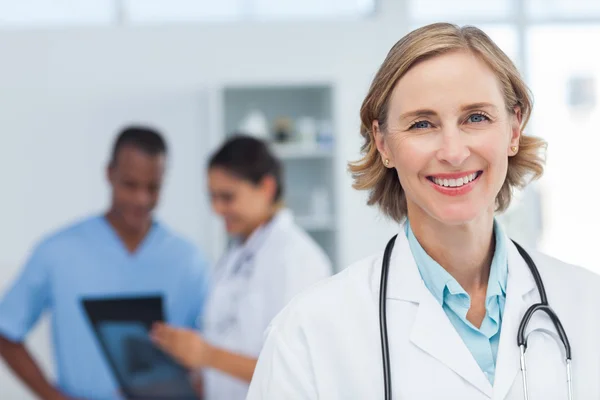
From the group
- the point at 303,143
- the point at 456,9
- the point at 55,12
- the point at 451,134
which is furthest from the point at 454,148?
the point at 456,9

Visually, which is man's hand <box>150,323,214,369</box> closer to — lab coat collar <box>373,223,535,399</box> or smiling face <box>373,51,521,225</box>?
lab coat collar <box>373,223,535,399</box>

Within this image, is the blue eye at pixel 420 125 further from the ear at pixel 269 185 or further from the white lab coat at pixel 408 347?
the ear at pixel 269 185

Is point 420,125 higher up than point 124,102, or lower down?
lower down

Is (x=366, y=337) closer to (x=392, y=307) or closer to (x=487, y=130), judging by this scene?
(x=392, y=307)

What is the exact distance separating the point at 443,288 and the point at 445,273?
21 mm

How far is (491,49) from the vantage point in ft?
3.45

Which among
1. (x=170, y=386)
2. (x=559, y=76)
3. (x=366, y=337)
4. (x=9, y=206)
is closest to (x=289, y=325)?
(x=366, y=337)

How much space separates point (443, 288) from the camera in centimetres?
110

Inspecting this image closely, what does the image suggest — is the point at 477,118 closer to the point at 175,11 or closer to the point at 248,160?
the point at 248,160

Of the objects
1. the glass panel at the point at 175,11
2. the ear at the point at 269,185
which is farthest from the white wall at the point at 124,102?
the ear at the point at 269,185

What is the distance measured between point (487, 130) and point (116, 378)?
1.77 m

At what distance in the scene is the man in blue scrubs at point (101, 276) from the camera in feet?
8.13

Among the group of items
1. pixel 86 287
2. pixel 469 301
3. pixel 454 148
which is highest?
pixel 454 148

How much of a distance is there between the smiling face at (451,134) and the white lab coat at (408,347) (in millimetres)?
134
